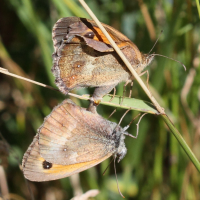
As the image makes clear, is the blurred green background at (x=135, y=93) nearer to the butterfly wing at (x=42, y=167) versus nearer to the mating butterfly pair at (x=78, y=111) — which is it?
the butterfly wing at (x=42, y=167)

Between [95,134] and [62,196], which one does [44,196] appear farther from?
[95,134]

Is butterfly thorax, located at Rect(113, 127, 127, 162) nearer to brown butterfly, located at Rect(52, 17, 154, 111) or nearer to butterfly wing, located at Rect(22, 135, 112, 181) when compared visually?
butterfly wing, located at Rect(22, 135, 112, 181)

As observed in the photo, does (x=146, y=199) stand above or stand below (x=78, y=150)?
below

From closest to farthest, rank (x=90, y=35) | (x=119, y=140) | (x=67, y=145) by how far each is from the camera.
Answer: (x=90, y=35) → (x=67, y=145) → (x=119, y=140)

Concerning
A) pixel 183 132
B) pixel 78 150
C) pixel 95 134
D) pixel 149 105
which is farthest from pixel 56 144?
pixel 183 132

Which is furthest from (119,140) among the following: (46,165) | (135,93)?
(135,93)

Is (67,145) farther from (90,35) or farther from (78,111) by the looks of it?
(90,35)
